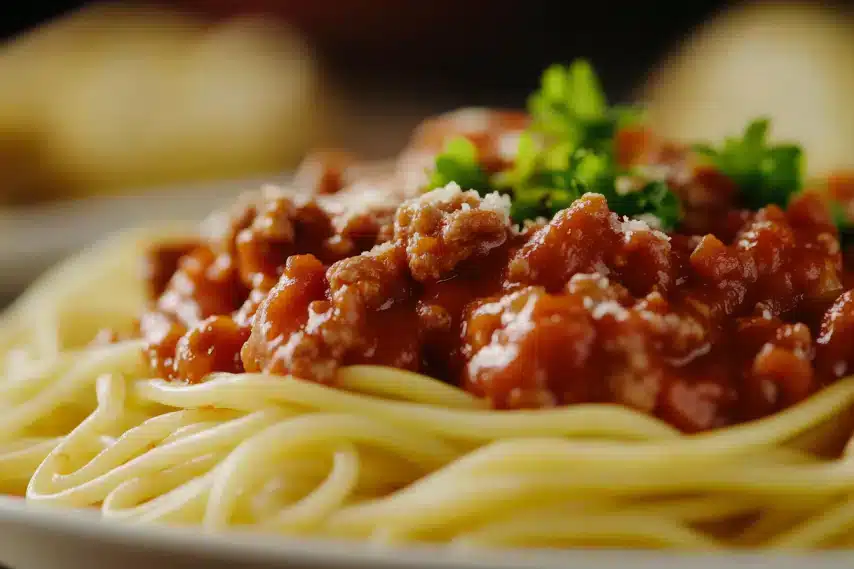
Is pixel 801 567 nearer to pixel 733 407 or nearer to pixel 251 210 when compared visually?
pixel 733 407

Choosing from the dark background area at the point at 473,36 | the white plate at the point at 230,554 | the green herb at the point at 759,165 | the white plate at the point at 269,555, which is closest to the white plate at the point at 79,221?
the white plate at the point at 230,554

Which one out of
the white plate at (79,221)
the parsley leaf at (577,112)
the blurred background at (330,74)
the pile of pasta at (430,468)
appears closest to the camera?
the pile of pasta at (430,468)

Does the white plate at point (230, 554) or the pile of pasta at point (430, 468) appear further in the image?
the pile of pasta at point (430, 468)

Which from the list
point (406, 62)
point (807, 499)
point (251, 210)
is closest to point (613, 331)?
point (807, 499)

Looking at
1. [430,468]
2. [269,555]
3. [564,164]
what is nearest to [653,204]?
[564,164]

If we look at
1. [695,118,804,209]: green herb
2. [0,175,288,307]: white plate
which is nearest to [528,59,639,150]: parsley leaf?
[695,118,804,209]: green herb

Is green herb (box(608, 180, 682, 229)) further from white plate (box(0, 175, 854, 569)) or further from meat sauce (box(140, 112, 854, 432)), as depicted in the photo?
white plate (box(0, 175, 854, 569))

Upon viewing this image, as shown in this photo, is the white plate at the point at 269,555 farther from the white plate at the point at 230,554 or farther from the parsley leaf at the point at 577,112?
the parsley leaf at the point at 577,112
